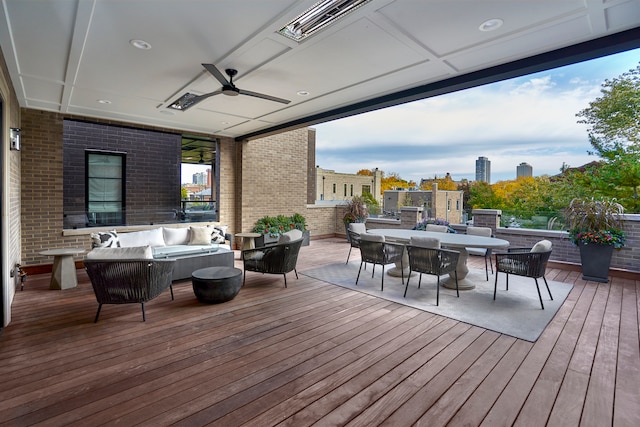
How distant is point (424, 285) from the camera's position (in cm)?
500

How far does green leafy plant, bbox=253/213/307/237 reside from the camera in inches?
315

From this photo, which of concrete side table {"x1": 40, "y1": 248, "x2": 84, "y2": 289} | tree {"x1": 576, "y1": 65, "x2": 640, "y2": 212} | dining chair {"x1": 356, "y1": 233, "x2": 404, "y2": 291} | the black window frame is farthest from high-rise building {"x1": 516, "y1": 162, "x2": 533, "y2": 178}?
concrete side table {"x1": 40, "y1": 248, "x2": 84, "y2": 289}

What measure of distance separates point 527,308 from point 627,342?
983 mm

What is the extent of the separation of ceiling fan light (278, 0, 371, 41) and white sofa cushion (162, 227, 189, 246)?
15.2 feet

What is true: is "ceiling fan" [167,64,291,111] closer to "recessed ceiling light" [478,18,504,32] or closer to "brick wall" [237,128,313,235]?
"recessed ceiling light" [478,18,504,32]

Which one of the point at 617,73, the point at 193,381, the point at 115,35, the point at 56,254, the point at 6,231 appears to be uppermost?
the point at 617,73

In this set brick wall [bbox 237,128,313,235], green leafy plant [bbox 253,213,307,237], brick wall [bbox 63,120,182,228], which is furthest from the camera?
brick wall [bbox 237,128,313,235]

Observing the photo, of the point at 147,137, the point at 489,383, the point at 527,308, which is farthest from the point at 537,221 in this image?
the point at 147,137

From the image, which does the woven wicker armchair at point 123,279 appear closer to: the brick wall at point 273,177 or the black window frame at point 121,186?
the black window frame at point 121,186

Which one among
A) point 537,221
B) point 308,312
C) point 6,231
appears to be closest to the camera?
point 6,231

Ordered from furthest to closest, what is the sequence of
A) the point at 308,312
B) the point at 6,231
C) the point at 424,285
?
the point at 424,285
the point at 308,312
the point at 6,231

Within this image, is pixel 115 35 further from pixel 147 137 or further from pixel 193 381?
pixel 147 137

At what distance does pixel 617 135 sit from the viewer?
32.7 ft

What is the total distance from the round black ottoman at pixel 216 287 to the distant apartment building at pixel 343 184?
26848 mm
